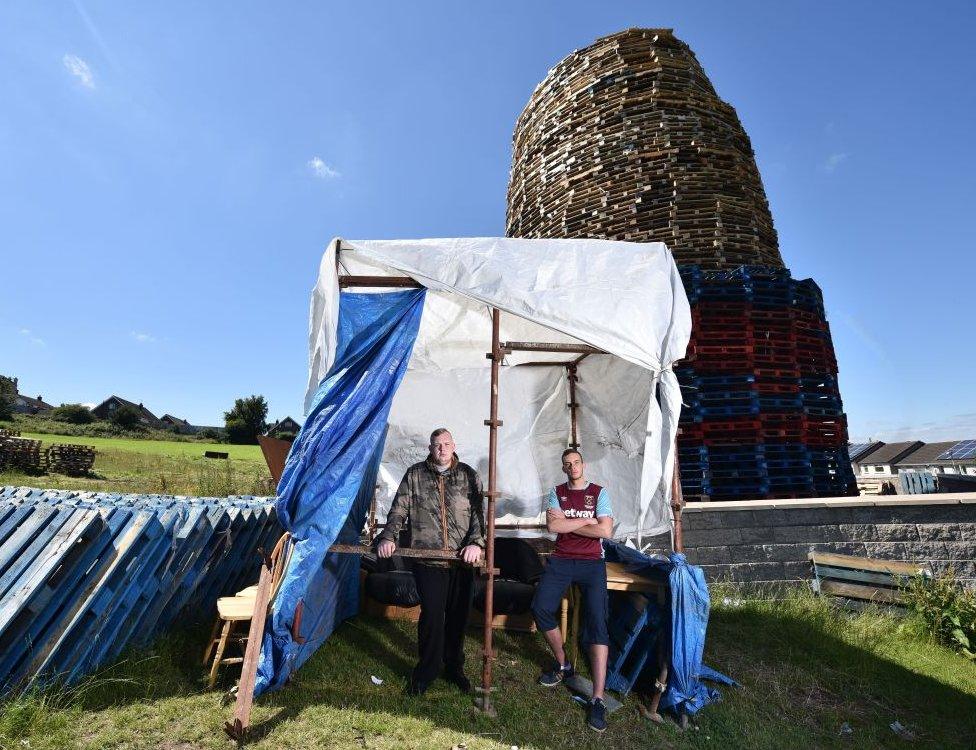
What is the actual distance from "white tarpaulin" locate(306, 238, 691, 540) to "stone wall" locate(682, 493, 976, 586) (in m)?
1.24

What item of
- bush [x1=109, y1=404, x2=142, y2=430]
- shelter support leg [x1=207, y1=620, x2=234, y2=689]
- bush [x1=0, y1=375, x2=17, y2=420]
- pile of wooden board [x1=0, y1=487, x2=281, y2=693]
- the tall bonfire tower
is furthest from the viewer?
bush [x1=109, y1=404, x2=142, y2=430]

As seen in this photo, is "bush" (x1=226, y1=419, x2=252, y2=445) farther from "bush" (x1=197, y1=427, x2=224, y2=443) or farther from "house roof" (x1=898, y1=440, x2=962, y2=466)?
"house roof" (x1=898, y1=440, x2=962, y2=466)

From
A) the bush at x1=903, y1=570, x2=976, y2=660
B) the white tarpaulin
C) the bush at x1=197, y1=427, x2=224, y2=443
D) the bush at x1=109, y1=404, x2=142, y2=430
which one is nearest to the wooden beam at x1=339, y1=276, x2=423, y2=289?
the white tarpaulin

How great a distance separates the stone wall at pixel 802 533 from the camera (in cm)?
577

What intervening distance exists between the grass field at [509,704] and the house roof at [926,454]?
54.9m

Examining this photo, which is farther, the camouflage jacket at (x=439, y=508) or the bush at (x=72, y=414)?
the bush at (x=72, y=414)

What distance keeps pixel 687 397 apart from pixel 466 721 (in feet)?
18.1

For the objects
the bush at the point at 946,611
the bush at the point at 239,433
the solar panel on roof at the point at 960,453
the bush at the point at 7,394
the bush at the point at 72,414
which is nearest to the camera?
the bush at the point at 946,611

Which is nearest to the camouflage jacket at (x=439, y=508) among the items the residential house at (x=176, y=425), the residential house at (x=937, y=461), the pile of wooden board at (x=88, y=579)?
the pile of wooden board at (x=88, y=579)

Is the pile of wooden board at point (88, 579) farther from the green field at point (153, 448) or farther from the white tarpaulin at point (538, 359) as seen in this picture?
the green field at point (153, 448)

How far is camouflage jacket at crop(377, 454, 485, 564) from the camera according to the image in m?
3.86

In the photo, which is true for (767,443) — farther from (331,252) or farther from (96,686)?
(96,686)

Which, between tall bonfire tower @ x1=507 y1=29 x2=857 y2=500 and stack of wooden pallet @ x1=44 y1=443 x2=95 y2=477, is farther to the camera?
stack of wooden pallet @ x1=44 y1=443 x2=95 y2=477

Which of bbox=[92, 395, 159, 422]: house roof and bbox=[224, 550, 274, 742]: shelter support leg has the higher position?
bbox=[92, 395, 159, 422]: house roof
